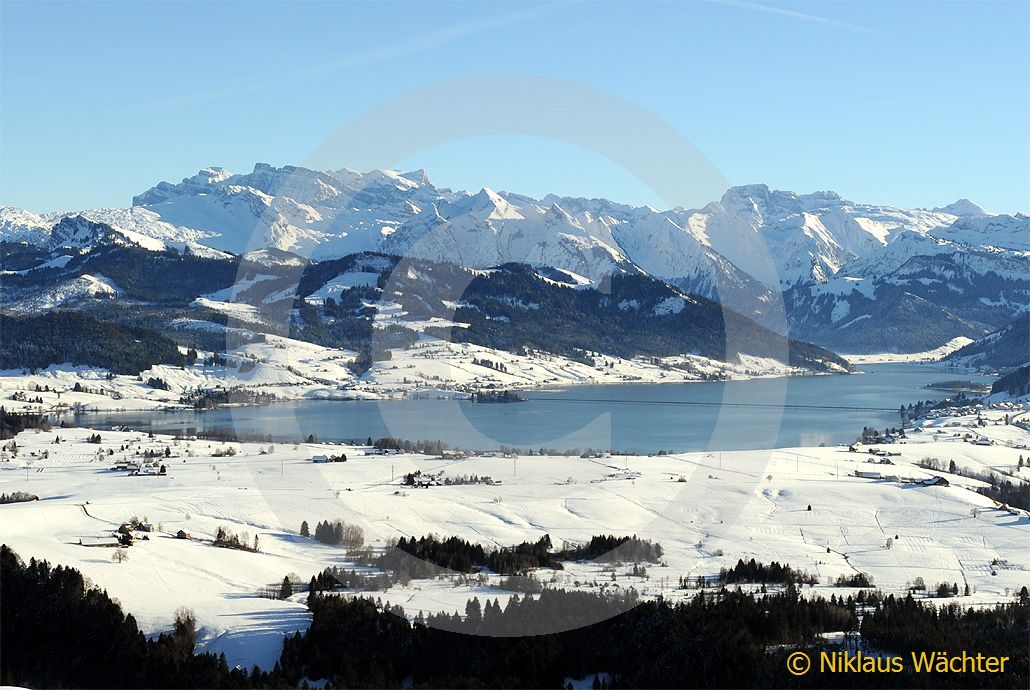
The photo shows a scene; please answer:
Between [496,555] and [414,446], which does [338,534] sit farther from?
[414,446]

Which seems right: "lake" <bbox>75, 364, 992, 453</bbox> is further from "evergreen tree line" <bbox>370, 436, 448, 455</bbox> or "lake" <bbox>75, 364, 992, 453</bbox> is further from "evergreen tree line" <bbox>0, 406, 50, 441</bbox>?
"evergreen tree line" <bbox>0, 406, 50, 441</bbox>

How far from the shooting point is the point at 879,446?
7731 cm

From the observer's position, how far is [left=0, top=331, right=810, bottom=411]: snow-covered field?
120 metres

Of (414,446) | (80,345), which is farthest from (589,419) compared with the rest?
(80,345)

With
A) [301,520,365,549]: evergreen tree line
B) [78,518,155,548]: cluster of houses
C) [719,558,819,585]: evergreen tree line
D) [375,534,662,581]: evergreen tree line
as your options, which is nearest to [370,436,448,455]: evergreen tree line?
[301,520,365,549]: evergreen tree line

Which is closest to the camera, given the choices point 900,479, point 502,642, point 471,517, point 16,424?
point 502,642

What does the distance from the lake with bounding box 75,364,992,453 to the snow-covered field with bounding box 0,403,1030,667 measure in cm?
1801

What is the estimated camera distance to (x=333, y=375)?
487 feet

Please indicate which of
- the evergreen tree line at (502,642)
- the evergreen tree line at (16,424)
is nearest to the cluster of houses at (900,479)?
the evergreen tree line at (502,642)

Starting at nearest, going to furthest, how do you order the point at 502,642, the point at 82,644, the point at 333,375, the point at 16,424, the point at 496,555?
the point at 502,642
the point at 82,644
the point at 496,555
the point at 16,424
the point at 333,375

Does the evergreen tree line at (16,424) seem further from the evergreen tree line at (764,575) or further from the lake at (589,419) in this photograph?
the evergreen tree line at (764,575)

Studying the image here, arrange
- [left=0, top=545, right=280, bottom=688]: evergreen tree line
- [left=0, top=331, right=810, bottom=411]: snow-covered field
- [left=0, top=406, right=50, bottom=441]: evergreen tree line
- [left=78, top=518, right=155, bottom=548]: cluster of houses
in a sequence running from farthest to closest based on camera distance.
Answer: [left=0, top=331, right=810, bottom=411]: snow-covered field → [left=0, top=406, right=50, bottom=441]: evergreen tree line → [left=78, top=518, right=155, bottom=548]: cluster of houses → [left=0, top=545, right=280, bottom=688]: evergreen tree line

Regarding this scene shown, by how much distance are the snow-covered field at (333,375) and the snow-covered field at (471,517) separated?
177 feet

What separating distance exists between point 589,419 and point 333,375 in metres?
51.2
